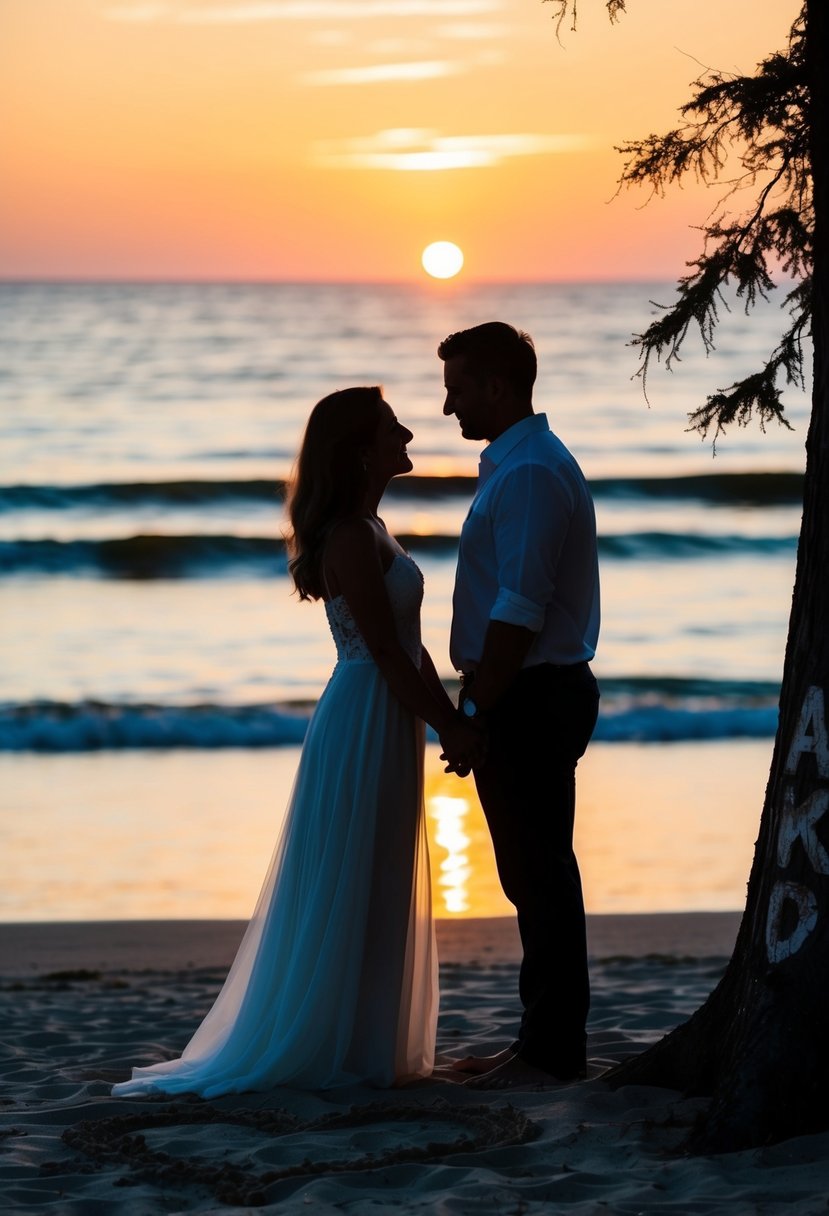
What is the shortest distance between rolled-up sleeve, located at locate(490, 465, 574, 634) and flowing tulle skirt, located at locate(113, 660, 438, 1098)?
658mm

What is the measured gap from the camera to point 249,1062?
4621 millimetres

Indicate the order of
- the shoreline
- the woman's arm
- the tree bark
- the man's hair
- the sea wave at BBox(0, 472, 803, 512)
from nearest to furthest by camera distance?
the tree bark → the man's hair → the woman's arm → the shoreline → the sea wave at BBox(0, 472, 803, 512)

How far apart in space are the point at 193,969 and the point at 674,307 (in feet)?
12.7

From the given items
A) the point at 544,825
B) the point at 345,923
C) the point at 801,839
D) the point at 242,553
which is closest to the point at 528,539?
the point at 544,825

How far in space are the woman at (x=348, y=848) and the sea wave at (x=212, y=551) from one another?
16666mm

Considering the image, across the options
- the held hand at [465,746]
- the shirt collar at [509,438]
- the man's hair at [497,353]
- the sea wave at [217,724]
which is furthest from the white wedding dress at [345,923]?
the sea wave at [217,724]

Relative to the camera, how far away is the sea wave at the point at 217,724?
1305 cm

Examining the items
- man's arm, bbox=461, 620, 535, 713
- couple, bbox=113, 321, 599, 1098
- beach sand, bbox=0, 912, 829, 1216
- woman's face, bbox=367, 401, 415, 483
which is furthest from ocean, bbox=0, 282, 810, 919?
beach sand, bbox=0, 912, 829, 1216

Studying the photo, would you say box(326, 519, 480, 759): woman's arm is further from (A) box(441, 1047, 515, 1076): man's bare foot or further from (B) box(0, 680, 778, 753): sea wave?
(B) box(0, 680, 778, 753): sea wave

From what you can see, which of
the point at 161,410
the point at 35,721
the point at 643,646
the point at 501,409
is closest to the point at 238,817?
the point at 35,721

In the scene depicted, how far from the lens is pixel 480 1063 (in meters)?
4.88

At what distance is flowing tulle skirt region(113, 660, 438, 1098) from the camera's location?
4.61 m

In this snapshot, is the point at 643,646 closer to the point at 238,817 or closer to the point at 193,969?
the point at 238,817

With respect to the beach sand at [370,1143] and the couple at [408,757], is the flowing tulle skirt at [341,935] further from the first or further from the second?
the beach sand at [370,1143]
